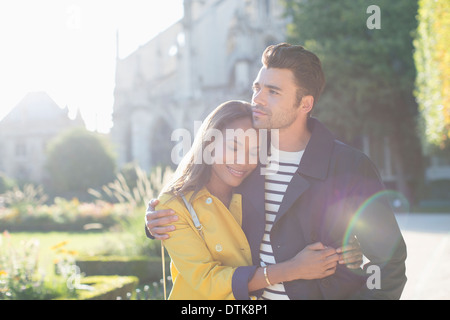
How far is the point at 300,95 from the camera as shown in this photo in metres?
2.41

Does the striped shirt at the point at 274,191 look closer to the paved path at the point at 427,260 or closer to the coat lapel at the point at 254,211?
the coat lapel at the point at 254,211

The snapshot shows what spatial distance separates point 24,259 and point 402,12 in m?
18.9

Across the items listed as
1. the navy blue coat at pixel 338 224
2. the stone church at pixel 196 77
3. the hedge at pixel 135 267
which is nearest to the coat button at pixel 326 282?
the navy blue coat at pixel 338 224

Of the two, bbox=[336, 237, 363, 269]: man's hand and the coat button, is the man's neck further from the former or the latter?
the coat button

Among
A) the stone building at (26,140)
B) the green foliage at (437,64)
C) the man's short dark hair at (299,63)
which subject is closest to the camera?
the man's short dark hair at (299,63)

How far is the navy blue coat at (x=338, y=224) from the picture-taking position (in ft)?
6.93

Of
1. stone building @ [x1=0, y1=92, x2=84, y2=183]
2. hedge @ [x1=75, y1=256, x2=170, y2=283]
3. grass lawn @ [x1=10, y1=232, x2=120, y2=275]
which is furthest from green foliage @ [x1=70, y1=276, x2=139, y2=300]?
stone building @ [x1=0, y1=92, x2=84, y2=183]

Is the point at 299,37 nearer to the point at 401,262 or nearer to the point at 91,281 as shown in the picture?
the point at 91,281

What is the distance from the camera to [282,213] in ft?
7.32

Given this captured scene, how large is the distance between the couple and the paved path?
14.6 feet

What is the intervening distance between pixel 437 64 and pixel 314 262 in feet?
34.3

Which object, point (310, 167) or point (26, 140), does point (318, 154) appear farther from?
point (26, 140)

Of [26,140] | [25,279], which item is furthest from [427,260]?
[26,140]

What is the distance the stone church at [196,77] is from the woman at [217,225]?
997 inches
